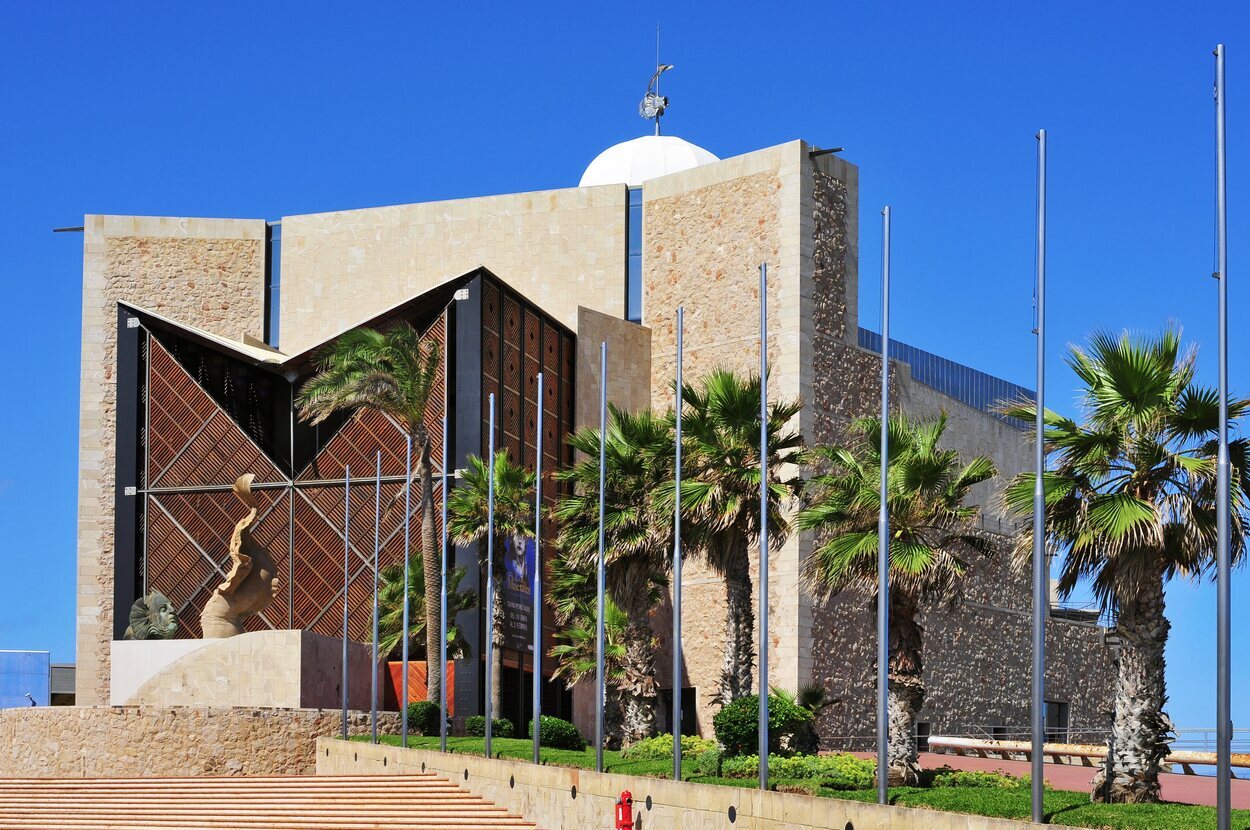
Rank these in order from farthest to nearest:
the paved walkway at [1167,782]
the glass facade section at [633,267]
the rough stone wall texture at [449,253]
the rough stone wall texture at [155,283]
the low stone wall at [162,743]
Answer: the rough stone wall texture at [155,283] → the rough stone wall texture at [449,253] → the glass facade section at [633,267] → the low stone wall at [162,743] → the paved walkway at [1167,782]

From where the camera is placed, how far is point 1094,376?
843 inches

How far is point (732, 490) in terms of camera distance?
30.2m

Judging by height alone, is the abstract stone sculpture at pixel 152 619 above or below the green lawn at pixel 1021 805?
above

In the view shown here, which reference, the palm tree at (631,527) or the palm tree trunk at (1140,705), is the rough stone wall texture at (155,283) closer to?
the palm tree at (631,527)

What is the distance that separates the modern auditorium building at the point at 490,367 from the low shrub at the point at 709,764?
16.3m

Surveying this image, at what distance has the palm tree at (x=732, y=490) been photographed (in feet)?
98.5

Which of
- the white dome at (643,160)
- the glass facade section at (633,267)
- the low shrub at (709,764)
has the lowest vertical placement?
Result: the low shrub at (709,764)

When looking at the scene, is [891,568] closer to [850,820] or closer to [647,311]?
[850,820]

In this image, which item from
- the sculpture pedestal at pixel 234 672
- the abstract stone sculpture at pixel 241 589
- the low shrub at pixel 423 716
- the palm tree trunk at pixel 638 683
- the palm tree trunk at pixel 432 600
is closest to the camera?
the palm tree trunk at pixel 638 683

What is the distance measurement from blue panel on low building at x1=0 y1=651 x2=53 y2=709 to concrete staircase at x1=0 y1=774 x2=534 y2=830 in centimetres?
2359

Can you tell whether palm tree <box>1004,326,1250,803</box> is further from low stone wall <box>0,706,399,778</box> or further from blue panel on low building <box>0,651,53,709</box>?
blue panel on low building <box>0,651,53,709</box>

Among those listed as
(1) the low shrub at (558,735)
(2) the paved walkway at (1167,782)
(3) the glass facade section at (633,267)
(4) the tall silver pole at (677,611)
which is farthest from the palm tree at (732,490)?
(3) the glass facade section at (633,267)

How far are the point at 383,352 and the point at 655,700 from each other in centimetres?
1172

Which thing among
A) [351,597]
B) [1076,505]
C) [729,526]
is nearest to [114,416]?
[351,597]
